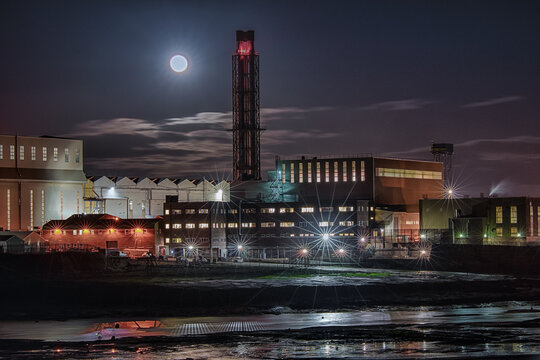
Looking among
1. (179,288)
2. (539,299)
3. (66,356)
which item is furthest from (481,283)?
(66,356)

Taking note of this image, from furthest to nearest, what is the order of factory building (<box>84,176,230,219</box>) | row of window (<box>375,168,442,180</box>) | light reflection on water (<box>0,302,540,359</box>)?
row of window (<box>375,168,442,180</box>), factory building (<box>84,176,230,219</box>), light reflection on water (<box>0,302,540,359</box>)

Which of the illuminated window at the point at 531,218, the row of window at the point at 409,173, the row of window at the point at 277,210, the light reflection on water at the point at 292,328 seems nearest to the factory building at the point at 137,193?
the row of window at the point at 277,210

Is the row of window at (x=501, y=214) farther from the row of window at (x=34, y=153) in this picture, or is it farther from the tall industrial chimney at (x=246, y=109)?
the row of window at (x=34, y=153)

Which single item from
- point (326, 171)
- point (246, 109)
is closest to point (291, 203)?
point (326, 171)

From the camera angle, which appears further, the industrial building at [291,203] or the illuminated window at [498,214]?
the industrial building at [291,203]

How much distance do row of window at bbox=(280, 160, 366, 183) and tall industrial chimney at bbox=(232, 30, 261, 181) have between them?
562 centimetres

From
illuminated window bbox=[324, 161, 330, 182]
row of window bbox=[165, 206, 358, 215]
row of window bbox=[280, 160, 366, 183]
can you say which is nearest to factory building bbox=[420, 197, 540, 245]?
row of window bbox=[165, 206, 358, 215]

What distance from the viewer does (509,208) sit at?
97812mm

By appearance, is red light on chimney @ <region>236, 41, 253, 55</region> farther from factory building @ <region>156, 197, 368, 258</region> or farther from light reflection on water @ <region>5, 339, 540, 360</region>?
light reflection on water @ <region>5, 339, 540, 360</region>

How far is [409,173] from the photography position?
136250 millimetres

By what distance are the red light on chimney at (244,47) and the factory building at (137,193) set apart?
76.1ft

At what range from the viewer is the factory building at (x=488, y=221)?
9569 cm

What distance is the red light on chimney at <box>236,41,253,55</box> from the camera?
136125 mm

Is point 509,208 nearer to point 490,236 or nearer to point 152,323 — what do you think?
point 490,236
